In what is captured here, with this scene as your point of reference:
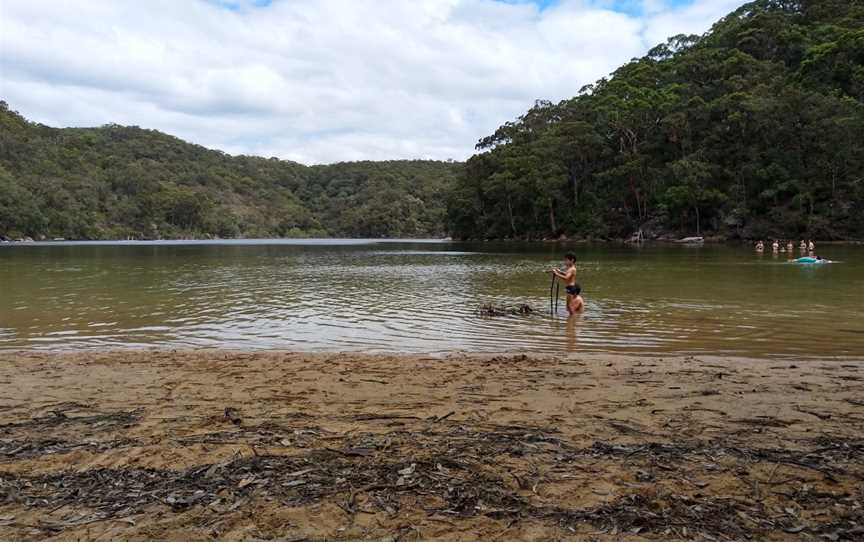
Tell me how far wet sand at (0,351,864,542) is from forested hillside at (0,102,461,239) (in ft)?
369

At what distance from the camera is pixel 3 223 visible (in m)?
111

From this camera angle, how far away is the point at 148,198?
15025cm

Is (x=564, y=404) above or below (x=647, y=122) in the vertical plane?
below

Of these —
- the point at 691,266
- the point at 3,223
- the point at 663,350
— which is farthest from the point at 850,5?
the point at 3,223

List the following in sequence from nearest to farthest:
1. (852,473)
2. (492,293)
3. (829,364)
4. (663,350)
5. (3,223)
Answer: (852,473), (829,364), (663,350), (492,293), (3,223)

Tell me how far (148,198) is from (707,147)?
131526 mm

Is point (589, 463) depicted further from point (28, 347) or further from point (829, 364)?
point (28, 347)

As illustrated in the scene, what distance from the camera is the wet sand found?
374 cm

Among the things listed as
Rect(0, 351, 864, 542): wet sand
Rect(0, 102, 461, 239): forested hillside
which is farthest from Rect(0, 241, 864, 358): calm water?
Rect(0, 102, 461, 239): forested hillside

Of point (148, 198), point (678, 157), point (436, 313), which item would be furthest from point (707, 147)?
point (148, 198)

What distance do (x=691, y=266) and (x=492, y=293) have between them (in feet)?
57.1

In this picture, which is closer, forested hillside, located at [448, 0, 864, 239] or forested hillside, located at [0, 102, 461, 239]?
forested hillside, located at [448, 0, 864, 239]

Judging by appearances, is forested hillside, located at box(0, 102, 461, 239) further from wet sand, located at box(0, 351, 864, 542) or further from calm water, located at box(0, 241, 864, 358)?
wet sand, located at box(0, 351, 864, 542)

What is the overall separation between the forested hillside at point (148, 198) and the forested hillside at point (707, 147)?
87.7 ft
